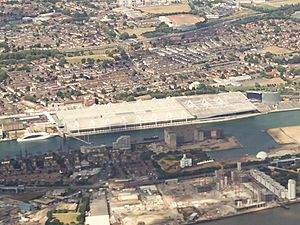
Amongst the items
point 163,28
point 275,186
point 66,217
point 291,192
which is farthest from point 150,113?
point 163,28

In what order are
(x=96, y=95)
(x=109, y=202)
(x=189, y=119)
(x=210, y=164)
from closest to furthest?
1. (x=109, y=202)
2. (x=210, y=164)
3. (x=189, y=119)
4. (x=96, y=95)

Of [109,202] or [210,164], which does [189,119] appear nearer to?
[210,164]

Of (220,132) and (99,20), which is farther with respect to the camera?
(99,20)

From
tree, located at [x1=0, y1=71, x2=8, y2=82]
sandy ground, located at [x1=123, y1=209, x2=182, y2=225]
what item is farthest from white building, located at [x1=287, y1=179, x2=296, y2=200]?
tree, located at [x1=0, y1=71, x2=8, y2=82]

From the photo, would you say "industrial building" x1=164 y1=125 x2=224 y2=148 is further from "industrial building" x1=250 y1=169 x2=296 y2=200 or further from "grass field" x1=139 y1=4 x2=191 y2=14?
"grass field" x1=139 y1=4 x2=191 y2=14

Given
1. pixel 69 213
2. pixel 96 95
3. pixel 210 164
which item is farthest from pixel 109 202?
pixel 96 95

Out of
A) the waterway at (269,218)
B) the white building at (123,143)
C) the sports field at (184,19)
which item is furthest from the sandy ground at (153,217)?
the sports field at (184,19)

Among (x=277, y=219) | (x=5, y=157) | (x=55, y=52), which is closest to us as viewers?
(x=277, y=219)
